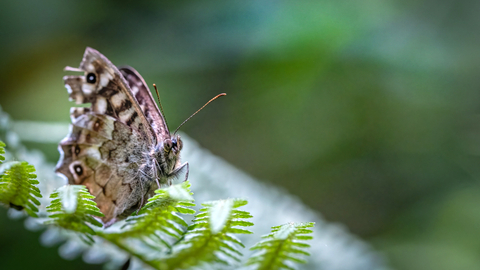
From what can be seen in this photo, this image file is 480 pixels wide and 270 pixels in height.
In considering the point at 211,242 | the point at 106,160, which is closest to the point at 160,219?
the point at 211,242

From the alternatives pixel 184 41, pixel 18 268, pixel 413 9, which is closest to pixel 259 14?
pixel 184 41

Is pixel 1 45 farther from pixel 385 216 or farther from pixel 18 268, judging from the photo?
pixel 385 216

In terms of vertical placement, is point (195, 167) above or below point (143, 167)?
above

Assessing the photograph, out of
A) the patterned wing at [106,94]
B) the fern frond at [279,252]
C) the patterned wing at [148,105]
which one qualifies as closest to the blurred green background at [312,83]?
the patterned wing at [148,105]

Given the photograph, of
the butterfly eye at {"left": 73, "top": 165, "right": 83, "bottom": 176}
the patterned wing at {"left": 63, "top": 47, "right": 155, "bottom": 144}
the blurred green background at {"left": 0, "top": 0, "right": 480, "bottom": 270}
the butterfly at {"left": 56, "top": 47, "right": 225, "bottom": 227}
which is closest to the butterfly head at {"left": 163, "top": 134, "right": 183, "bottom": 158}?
the butterfly at {"left": 56, "top": 47, "right": 225, "bottom": 227}

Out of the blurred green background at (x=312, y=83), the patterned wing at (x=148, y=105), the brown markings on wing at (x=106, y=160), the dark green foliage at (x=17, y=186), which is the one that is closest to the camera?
the dark green foliage at (x=17, y=186)

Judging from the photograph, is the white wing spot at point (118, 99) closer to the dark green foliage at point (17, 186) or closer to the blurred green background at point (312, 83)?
the dark green foliage at point (17, 186)
